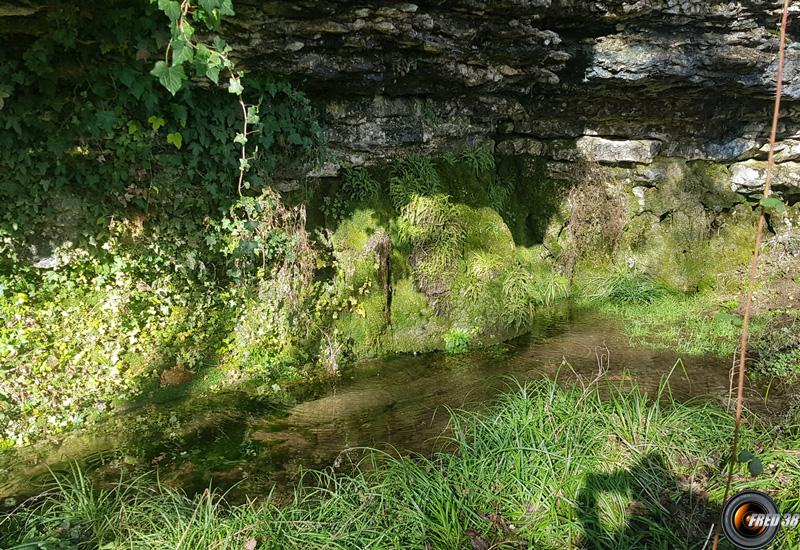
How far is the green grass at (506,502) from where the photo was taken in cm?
273

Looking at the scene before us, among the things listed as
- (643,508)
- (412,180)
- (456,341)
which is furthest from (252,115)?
(643,508)

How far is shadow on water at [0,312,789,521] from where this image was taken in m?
3.87

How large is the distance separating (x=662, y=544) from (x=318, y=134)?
4.86 metres

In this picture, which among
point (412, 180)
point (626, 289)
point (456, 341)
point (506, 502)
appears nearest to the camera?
point (506, 502)

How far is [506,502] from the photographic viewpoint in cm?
295

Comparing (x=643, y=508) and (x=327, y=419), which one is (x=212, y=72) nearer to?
(x=327, y=419)

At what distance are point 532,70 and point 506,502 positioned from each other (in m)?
5.44

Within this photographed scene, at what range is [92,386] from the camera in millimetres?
4625

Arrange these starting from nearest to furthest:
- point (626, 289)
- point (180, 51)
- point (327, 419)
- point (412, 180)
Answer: point (180, 51), point (327, 419), point (412, 180), point (626, 289)

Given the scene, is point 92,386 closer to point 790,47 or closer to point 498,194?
point 498,194

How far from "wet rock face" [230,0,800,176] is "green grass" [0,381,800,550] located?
12.6 feet

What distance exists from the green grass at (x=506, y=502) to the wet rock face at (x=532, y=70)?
3847 mm

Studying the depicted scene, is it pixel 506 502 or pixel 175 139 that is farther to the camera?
pixel 175 139

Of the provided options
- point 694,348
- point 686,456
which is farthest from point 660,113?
point 686,456
